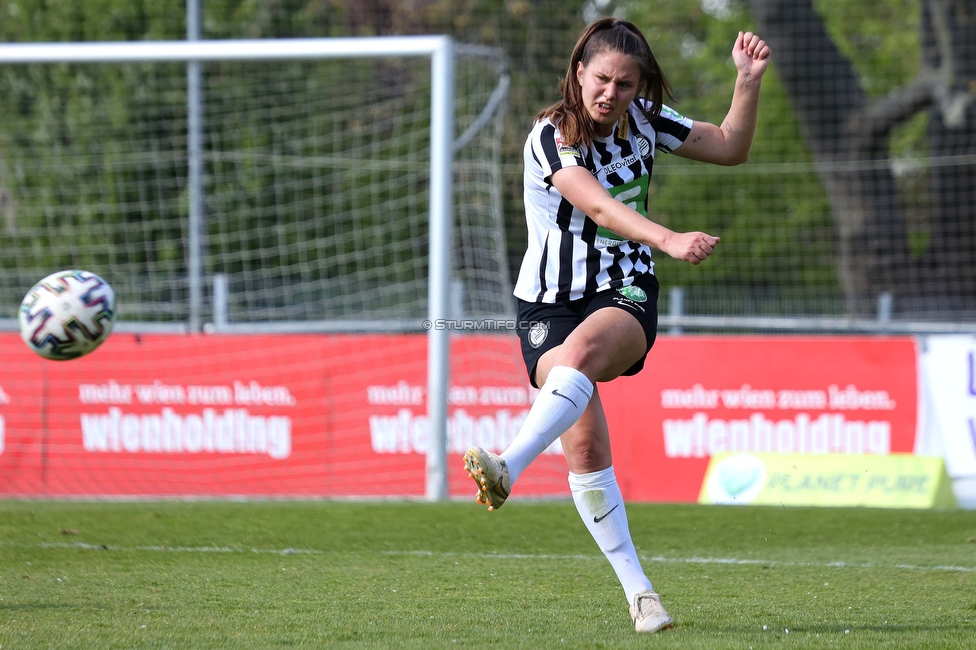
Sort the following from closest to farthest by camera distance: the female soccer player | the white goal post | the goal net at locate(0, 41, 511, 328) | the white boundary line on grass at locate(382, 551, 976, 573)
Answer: the female soccer player, the white boundary line on grass at locate(382, 551, 976, 573), the white goal post, the goal net at locate(0, 41, 511, 328)

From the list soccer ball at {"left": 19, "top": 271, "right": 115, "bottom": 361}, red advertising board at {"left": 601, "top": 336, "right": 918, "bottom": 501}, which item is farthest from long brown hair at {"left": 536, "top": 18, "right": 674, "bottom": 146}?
red advertising board at {"left": 601, "top": 336, "right": 918, "bottom": 501}

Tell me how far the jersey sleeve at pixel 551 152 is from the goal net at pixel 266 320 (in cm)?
484

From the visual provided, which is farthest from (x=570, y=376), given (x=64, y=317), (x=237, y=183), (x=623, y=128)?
(x=237, y=183)

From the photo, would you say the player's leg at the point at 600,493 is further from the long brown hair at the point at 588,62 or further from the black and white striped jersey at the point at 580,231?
the long brown hair at the point at 588,62

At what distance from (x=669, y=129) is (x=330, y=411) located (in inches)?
245

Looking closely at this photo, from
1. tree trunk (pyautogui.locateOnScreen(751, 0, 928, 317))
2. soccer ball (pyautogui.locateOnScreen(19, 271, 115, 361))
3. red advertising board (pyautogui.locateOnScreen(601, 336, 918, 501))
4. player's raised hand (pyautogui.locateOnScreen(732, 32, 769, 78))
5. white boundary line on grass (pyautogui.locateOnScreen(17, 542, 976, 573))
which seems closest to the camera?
player's raised hand (pyautogui.locateOnScreen(732, 32, 769, 78))

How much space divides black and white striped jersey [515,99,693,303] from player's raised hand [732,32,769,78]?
491mm

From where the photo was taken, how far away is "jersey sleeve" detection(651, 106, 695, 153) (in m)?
4.11

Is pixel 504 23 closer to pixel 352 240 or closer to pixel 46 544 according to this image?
pixel 352 240

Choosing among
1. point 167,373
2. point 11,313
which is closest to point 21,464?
point 167,373

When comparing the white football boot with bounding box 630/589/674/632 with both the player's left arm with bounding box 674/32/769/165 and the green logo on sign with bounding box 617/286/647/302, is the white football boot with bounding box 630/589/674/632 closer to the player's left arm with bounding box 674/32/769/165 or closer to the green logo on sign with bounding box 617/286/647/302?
the green logo on sign with bounding box 617/286/647/302

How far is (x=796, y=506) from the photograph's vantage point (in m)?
8.29

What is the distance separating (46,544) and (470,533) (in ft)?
7.55

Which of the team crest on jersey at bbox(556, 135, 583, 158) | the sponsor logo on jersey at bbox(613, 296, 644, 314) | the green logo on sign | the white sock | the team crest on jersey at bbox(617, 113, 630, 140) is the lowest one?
the white sock
